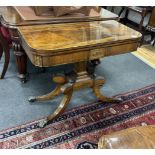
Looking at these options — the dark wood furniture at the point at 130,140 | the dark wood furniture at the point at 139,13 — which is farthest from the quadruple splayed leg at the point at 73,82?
the dark wood furniture at the point at 139,13

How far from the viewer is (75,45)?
1.19 metres

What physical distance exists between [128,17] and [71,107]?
240 cm

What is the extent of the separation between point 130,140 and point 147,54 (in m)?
2.36

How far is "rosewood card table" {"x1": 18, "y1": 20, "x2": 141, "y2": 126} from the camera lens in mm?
1155

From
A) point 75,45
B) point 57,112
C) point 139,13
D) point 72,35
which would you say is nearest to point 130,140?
point 75,45

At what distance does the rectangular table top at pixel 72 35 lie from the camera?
1.16 m

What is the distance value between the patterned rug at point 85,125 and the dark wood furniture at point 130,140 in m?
0.70

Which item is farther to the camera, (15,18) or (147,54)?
(147,54)

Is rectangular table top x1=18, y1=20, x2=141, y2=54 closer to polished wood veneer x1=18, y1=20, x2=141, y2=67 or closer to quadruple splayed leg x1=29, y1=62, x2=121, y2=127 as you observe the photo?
polished wood veneer x1=18, y1=20, x2=141, y2=67

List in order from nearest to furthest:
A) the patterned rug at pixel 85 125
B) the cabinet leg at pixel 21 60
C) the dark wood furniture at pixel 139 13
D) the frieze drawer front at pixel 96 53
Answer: the frieze drawer front at pixel 96 53 < the patterned rug at pixel 85 125 < the cabinet leg at pixel 21 60 < the dark wood furniture at pixel 139 13

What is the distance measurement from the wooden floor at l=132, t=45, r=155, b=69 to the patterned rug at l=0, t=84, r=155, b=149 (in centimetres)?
83

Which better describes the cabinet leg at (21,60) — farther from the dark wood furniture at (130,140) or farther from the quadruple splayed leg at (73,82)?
the dark wood furniture at (130,140)

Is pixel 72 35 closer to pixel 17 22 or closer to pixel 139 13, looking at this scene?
pixel 17 22
